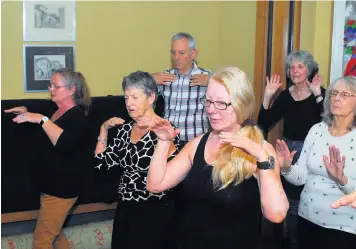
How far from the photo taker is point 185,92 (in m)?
4.17

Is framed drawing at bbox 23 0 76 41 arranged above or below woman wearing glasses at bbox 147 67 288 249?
above

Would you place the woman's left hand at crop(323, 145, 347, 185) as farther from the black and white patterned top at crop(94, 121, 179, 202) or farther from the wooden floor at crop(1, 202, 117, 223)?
the wooden floor at crop(1, 202, 117, 223)

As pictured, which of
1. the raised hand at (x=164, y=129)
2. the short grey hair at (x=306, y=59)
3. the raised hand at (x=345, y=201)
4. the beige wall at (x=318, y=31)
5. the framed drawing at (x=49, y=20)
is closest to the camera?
the raised hand at (x=345, y=201)

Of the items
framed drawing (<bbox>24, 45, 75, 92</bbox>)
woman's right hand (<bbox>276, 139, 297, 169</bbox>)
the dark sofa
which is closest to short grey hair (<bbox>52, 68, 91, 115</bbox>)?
the dark sofa

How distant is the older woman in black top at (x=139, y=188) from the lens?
→ 2771mm

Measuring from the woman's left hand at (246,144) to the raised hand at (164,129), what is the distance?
0.33 m

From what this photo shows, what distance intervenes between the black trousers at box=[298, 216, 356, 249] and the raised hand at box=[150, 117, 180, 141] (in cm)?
116

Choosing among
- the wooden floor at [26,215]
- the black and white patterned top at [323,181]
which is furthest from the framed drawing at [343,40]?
the wooden floor at [26,215]

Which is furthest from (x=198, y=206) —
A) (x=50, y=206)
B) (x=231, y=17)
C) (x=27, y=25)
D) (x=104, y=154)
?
(x=231, y=17)

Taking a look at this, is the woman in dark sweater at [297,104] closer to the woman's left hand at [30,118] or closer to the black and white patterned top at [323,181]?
the black and white patterned top at [323,181]

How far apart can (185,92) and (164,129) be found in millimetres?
2024

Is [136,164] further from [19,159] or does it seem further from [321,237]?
[19,159]

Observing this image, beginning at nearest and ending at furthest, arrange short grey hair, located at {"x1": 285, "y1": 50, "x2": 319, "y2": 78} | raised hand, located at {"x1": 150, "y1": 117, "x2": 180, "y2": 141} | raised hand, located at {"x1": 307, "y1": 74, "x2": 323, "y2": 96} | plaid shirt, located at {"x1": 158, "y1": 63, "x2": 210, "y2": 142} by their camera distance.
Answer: raised hand, located at {"x1": 150, "y1": 117, "x2": 180, "y2": 141}, raised hand, located at {"x1": 307, "y1": 74, "x2": 323, "y2": 96}, short grey hair, located at {"x1": 285, "y1": 50, "x2": 319, "y2": 78}, plaid shirt, located at {"x1": 158, "y1": 63, "x2": 210, "y2": 142}

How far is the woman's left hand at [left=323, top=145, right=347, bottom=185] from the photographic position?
260 cm
